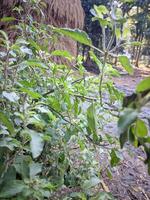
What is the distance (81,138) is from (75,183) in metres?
0.17

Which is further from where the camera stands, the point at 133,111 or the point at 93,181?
the point at 93,181

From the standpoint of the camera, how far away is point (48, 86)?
1.28 meters

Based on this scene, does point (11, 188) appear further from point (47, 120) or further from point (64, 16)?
point (64, 16)

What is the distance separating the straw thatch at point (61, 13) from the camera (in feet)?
8.21

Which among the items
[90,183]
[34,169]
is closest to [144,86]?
[34,169]

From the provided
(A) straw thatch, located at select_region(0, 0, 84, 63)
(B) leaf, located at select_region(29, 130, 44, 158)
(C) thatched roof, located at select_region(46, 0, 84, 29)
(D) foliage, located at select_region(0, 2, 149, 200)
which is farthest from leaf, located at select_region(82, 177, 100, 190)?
(C) thatched roof, located at select_region(46, 0, 84, 29)

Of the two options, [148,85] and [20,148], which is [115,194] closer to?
[20,148]

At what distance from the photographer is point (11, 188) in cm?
82

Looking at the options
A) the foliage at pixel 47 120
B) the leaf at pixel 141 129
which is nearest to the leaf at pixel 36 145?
the foliage at pixel 47 120

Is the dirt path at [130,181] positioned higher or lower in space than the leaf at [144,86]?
lower

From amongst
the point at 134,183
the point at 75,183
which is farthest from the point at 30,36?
the point at 134,183

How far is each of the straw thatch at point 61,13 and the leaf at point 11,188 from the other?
5.94 ft

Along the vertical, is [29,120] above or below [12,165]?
above

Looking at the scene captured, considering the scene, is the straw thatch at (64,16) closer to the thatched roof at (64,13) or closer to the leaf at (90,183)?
the thatched roof at (64,13)
